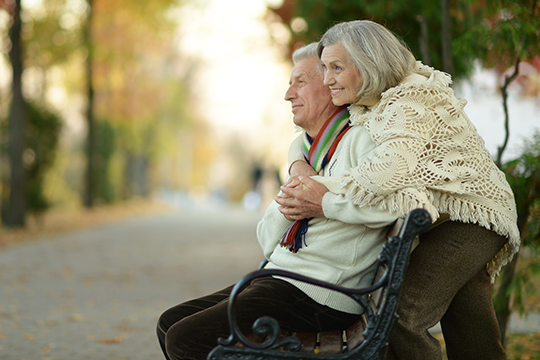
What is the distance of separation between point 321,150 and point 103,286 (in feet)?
19.3

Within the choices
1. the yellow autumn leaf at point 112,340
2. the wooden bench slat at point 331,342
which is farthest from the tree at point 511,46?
the yellow autumn leaf at point 112,340

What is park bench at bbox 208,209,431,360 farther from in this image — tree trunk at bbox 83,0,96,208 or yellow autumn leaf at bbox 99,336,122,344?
tree trunk at bbox 83,0,96,208

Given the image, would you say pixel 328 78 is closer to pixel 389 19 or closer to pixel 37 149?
pixel 389 19

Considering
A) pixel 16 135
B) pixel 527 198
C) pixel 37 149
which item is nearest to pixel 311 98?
pixel 527 198

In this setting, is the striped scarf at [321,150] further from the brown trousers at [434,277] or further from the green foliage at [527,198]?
the green foliage at [527,198]

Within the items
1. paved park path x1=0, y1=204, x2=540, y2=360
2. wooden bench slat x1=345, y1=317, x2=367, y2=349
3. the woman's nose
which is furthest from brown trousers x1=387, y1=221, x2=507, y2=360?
paved park path x1=0, y1=204, x2=540, y2=360

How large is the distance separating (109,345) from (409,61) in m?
3.49

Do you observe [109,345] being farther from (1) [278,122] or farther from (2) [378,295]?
(1) [278,122]

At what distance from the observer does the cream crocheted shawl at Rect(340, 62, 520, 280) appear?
2328 mm

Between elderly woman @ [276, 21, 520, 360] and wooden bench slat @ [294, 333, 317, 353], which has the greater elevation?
elderly woman @ [276, 21, 520, 360]

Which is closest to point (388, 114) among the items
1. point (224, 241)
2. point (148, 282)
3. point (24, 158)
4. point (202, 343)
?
point (202, 343)

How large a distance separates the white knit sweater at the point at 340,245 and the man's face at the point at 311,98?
0.25m

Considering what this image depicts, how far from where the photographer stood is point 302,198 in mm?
2518

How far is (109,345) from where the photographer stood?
16.1ft
